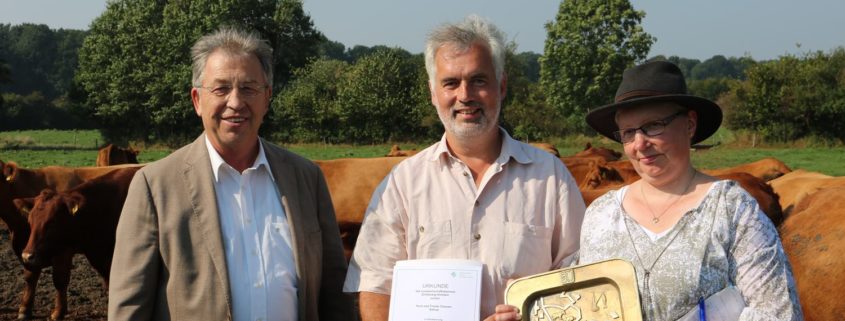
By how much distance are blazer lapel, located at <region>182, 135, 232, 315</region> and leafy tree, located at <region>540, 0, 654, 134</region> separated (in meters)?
48.5

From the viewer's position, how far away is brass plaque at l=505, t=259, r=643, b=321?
2523mm

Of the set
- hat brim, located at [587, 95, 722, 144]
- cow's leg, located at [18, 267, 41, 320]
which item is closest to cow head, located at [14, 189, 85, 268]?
cow's leg, located at [18, 267, 41, 320]

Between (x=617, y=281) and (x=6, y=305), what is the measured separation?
29.7 ft

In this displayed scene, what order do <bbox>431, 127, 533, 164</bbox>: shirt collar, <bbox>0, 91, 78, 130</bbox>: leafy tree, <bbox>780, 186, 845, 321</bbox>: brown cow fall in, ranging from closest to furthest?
<bbox>431, 127, 533, 164</bbox>: shirt collar
<bbox>780, 186, 845, 321</bbox>: brown cow
<bbox>0, 91, 78, 130</bbox>: leafy tree

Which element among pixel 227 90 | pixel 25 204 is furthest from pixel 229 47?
pixel 25 204

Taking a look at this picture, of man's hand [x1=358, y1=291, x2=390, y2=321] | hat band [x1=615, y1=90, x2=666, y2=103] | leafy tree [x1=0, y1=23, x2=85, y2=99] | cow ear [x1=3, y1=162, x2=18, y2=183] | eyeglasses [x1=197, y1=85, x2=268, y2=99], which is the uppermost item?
leafy tree [x1=0, y1=23, x2=85, y2=99]

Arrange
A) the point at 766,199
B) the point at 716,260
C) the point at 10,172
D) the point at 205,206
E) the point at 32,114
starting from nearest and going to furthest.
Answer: the point at 716,260, the point at 205,206, the point at 766,199, the point at 10,172, the point at 32,114

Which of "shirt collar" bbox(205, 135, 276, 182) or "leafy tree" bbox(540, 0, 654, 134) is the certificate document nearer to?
"shirt collar" bbox(205, 135, 276, 182)

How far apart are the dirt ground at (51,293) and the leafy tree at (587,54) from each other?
42455 millimetres

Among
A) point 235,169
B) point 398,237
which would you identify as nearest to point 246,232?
point 235,169

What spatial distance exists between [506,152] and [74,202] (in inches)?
260

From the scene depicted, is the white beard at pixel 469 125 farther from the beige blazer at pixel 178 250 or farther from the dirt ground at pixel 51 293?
the dirt ground at pixel 51 293

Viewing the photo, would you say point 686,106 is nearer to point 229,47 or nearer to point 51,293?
point 229,47

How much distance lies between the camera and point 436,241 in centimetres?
314
